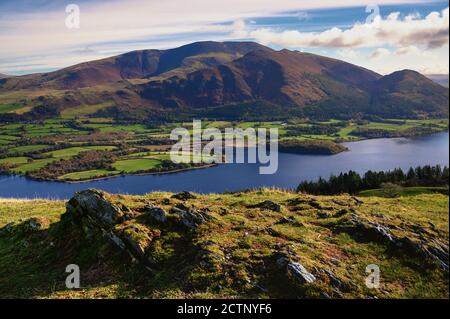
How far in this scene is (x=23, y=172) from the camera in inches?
4936

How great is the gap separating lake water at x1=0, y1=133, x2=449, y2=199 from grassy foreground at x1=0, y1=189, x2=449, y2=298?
311ft

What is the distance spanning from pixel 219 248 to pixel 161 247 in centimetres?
330

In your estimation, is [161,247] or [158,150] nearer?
[161,247]

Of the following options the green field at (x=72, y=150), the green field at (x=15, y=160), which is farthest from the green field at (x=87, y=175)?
the green field at (x=72, y=150)

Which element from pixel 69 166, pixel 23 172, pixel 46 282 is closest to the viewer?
pixel 46 282

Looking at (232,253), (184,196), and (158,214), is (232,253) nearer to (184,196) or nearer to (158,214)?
(158,214)

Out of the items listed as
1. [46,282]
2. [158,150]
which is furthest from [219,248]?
[158,150]

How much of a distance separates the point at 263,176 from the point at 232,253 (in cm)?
13661

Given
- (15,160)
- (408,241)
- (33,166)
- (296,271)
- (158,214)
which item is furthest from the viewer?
(33,166)

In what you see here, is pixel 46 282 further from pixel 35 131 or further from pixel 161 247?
pixel 35 131

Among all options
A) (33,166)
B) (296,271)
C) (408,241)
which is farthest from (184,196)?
(33,166)

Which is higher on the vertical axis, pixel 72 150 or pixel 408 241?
pixel 408 241

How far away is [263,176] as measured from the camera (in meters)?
155

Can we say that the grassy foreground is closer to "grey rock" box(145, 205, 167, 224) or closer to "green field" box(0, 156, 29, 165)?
"grey rock" box(145, 205, 167, 224)
